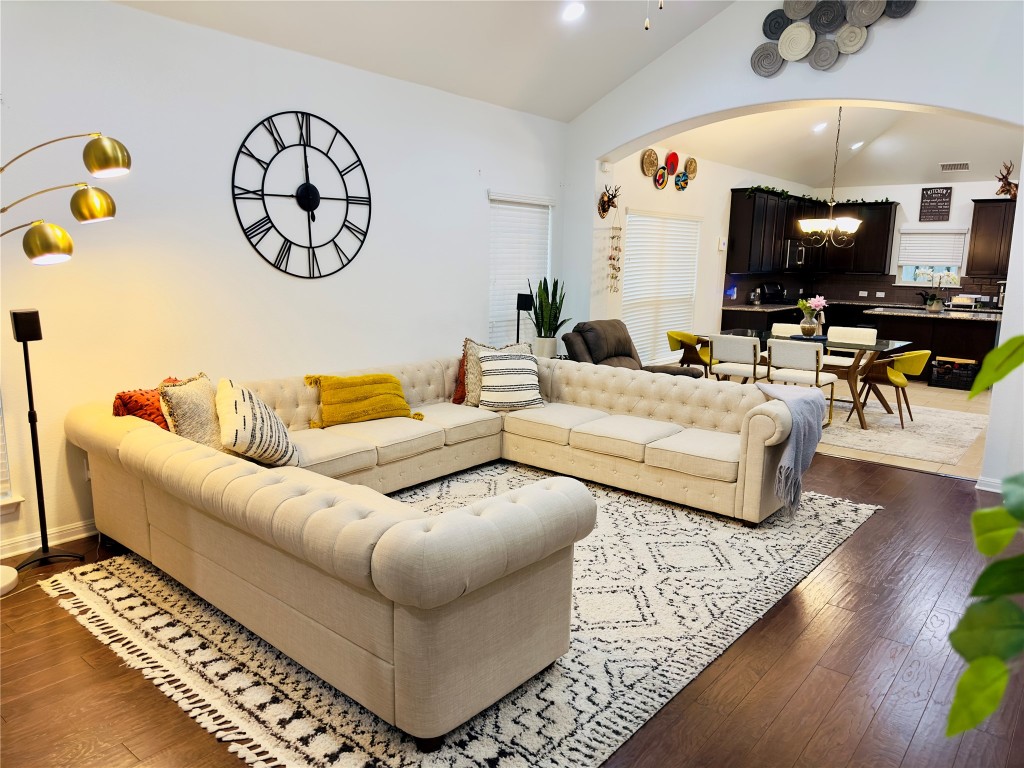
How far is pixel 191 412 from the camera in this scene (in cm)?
372

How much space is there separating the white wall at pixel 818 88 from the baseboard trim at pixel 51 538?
4608 mm

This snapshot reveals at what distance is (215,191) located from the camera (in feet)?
14.2

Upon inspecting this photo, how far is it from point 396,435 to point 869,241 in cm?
964

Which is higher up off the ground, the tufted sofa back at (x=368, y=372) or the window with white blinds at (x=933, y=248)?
the window with white blinds at (x=933, y=248)

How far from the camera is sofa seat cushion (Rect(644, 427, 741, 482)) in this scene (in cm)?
419

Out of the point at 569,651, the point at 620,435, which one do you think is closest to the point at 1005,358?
the point at 569,651

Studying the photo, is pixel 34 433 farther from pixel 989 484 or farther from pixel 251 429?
pixel 989 484

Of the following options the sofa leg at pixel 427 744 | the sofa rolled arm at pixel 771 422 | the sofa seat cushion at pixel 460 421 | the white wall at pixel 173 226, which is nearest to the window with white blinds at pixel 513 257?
the white wall at pixel 173 226

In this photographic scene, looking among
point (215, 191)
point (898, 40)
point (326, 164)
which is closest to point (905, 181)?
point (898, 40)

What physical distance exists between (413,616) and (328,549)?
1.14 feet

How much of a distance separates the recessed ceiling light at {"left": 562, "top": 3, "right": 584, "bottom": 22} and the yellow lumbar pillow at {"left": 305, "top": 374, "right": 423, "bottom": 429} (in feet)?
9.62

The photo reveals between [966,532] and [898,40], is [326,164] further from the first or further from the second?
[966,532]

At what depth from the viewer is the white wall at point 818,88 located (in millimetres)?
4691

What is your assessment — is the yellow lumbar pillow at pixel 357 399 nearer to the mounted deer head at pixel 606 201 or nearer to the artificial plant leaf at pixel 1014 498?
the mounted deer head at pixel 606 201
